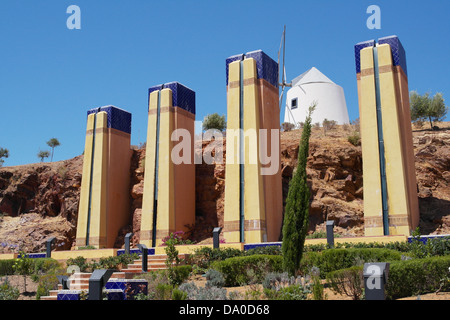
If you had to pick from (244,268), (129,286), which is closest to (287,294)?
(129,286)

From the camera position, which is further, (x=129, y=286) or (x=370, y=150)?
(x=370, y=150)

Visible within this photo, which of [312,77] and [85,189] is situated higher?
[312,77]

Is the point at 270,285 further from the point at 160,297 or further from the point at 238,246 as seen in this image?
the point at 238,246

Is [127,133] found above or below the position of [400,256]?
above

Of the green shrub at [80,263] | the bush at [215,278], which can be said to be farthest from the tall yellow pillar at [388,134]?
the green shrub at [80,263]

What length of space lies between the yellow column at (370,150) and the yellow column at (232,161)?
5322 millimetres

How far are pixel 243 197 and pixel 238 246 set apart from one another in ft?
8.42

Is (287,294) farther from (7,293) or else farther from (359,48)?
(359,48)

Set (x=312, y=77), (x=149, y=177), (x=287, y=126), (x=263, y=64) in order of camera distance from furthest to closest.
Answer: (x=312, y=77) → (x=287, y=126) → (x=149, y=177) → (x=263, y=64)

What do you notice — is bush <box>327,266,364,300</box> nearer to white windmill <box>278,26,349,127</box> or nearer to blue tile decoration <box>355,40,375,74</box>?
blue tile decoration <box>355,40,375,74</box>

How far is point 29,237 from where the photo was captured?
27734mm

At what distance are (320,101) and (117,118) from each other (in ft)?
55.2

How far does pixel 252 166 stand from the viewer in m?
21.0
